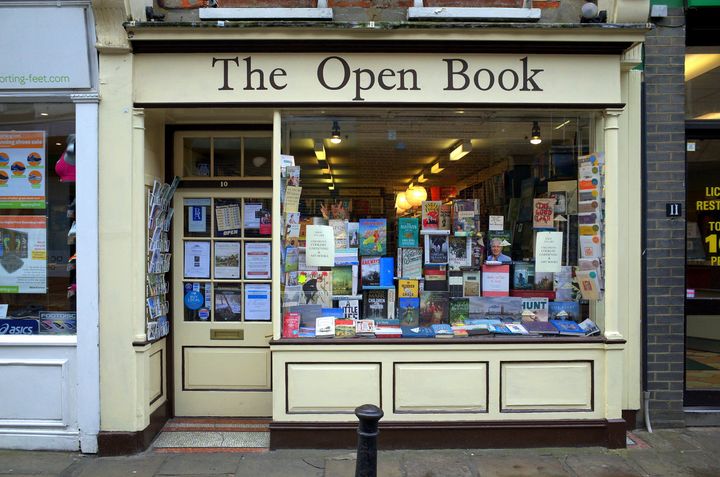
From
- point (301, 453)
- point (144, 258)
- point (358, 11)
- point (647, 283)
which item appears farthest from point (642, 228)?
point (144, 258)

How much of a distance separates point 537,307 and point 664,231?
1.55 meters

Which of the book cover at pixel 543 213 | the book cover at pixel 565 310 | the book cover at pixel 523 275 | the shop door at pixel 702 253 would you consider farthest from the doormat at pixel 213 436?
the shop door at pixel 702 253

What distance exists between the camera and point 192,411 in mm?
5809

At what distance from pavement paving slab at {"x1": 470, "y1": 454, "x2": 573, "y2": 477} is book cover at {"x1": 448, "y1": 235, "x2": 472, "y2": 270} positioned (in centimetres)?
192

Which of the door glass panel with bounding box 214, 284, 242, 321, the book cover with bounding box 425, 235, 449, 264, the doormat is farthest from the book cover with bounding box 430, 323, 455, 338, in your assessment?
the door glass panel with bounding box 214, 284, 242, 321

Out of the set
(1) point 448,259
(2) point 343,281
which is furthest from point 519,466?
(2) point 343,281

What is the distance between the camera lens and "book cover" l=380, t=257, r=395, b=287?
569cm

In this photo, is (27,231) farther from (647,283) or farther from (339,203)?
(647,283)

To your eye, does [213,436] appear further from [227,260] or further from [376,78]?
[376,78]

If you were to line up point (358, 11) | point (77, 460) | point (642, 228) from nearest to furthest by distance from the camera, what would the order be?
point (77, 460)
point (358, 11)
point (642, 228)

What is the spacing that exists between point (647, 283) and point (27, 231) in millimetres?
6362

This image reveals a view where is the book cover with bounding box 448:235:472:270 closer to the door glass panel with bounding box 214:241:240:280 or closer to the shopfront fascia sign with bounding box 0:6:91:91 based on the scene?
the door glass panel with bounding box 214:241:240:280

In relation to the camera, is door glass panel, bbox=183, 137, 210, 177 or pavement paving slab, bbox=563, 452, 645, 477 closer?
pavement paving slab, bbox=563, 452, 645, 477

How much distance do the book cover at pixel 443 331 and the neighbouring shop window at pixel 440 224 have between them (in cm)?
1
